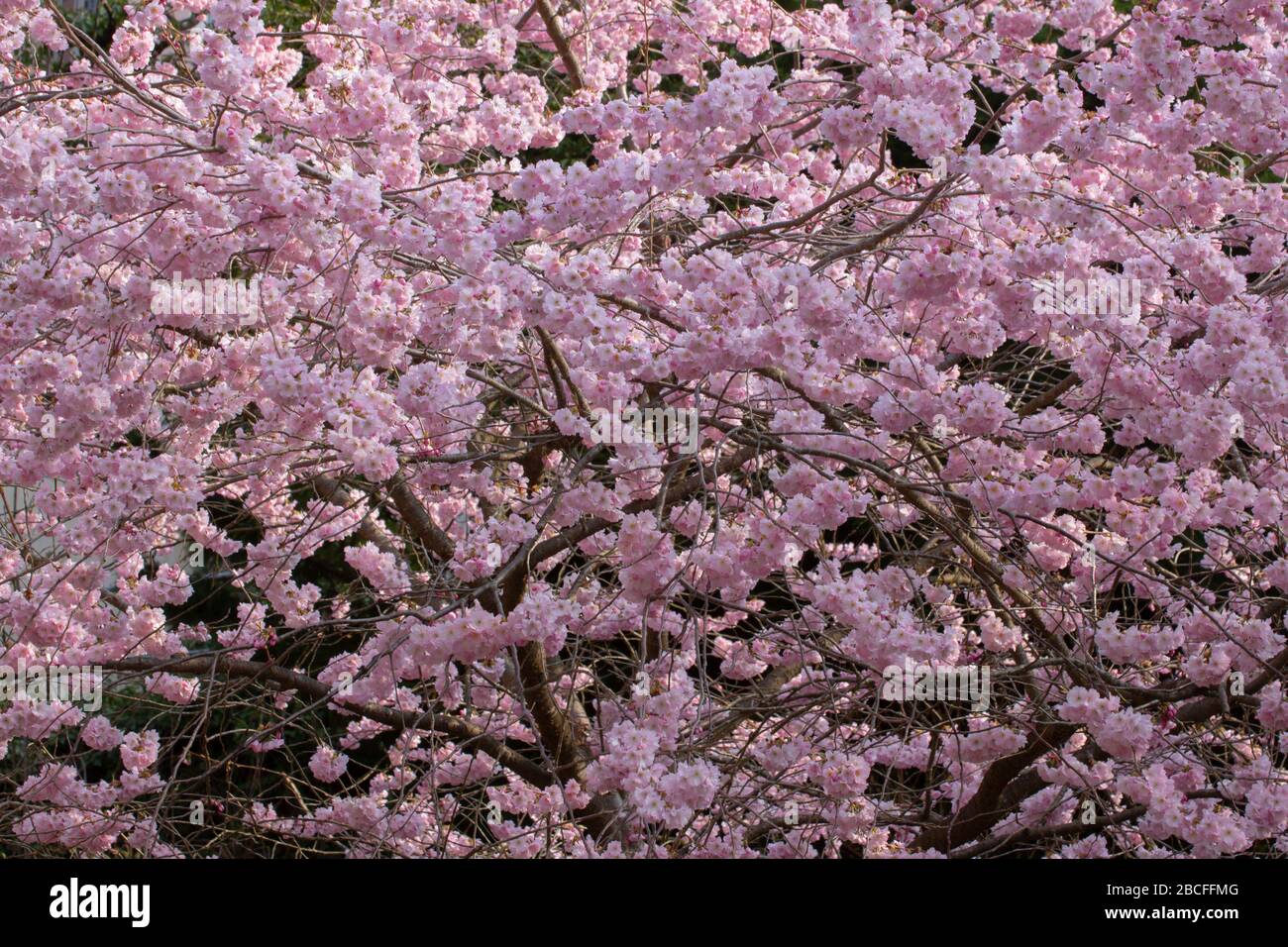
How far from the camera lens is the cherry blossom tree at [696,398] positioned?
3.10m

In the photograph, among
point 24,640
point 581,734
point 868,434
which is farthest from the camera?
point 581,734

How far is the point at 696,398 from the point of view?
3025mm

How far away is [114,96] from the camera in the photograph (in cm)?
368

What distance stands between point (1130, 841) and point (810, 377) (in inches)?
64.4

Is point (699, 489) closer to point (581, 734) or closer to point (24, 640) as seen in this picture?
point (581, 734)

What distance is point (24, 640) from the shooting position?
4.08 metres

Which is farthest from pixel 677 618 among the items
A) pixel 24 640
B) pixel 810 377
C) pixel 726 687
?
pixel 24 640

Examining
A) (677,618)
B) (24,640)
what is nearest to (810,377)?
(677,618)

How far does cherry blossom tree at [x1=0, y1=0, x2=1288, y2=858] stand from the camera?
310cm

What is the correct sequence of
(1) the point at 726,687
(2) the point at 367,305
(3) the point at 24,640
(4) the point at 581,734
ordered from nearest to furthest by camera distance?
(2) the point at 367,305, (3) the point at 24,640, (4) the point at 581,734, (1) the point at 726,687

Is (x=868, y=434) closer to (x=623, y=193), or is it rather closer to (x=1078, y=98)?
(x=623, y=193)
